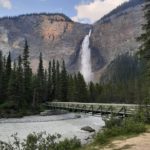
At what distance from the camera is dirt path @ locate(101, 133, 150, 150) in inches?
654

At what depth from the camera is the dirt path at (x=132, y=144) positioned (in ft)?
54.5

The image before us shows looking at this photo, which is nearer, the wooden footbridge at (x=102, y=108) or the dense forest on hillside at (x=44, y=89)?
the wooden footbridge at (x=102, y=108)

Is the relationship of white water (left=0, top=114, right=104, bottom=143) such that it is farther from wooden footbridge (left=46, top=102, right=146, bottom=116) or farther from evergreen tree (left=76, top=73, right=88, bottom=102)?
evergreen tree (left=76, top=73, right=88, bottom=102)

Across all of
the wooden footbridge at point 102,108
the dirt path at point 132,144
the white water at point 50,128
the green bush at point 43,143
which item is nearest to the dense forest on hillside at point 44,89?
the wooden footbridge at point 102,108

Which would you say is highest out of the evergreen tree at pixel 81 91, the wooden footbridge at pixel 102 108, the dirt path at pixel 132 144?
the evergreen tree at pixel 81 91

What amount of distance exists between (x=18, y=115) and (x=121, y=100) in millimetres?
65391

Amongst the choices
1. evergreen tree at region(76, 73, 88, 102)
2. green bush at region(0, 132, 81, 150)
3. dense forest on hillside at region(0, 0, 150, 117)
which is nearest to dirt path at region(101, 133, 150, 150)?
green bush at region(0, 132, 81, 150)

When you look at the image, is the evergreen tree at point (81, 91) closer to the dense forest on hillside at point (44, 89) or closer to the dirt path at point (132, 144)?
the dense forest on hillside at point (44, 89)

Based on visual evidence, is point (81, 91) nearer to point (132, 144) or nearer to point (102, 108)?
point (102, 108)

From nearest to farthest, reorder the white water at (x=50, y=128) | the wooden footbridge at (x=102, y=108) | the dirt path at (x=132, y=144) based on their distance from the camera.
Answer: the dirt path at (x=132, y=144) → the white water at (x=50, y=128) → the wooden footbridge at (x=102, y=108)

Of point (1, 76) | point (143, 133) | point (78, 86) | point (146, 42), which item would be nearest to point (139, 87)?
point (78, 86)

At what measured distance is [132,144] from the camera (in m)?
17.4

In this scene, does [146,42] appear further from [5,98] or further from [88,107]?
[5,98]

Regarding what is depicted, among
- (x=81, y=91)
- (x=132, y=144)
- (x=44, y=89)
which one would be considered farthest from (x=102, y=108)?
(x=81, y=91)
